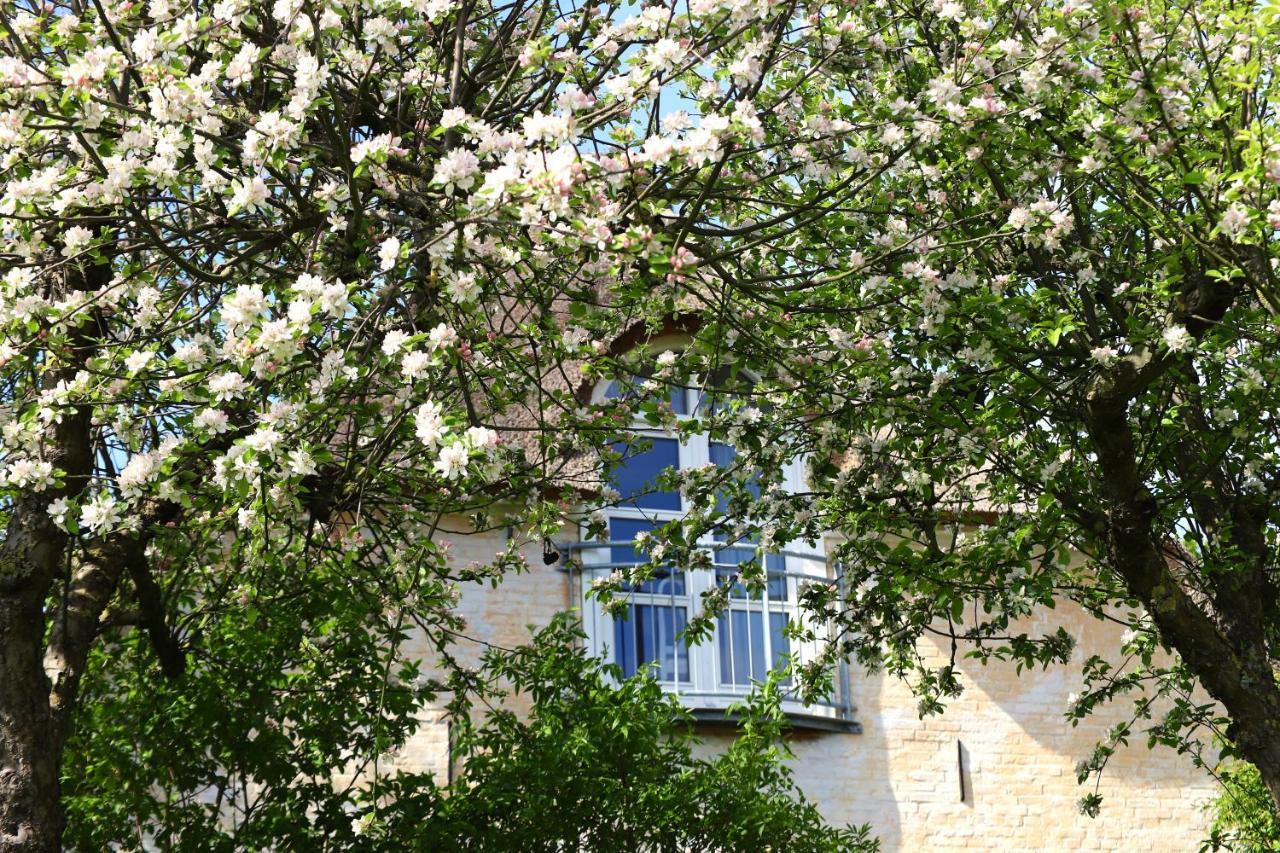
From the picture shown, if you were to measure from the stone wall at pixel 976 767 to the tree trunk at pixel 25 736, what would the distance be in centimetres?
672

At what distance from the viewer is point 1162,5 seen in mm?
7441

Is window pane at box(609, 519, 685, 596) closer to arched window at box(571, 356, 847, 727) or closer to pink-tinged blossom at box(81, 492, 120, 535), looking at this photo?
arched window at box(571, 356, 847, 727)

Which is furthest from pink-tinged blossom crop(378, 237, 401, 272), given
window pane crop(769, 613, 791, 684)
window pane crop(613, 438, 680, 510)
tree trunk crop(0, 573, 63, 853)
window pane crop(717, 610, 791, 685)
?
window pane crop(769, 613, 791, 684)

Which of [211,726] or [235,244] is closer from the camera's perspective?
[235,244]

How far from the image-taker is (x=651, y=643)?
521 inches

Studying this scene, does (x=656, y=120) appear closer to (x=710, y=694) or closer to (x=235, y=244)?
(x=235, y=244)

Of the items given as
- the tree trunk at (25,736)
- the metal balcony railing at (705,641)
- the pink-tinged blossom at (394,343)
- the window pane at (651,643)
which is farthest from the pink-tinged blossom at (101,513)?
the window pane at (651,643)

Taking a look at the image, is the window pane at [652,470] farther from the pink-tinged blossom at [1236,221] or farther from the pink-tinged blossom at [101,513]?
the pink-tinged blossom at [101,513]

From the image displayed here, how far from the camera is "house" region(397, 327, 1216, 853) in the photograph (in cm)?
1318

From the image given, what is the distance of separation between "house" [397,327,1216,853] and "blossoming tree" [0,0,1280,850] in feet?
11.1

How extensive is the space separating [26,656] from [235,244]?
2.29 metres

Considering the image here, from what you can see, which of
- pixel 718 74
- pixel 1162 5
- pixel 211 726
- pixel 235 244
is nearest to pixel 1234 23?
pixel 1162 5

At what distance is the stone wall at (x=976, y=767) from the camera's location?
1337cm

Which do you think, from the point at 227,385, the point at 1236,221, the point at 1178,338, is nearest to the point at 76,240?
the point at 227,385
